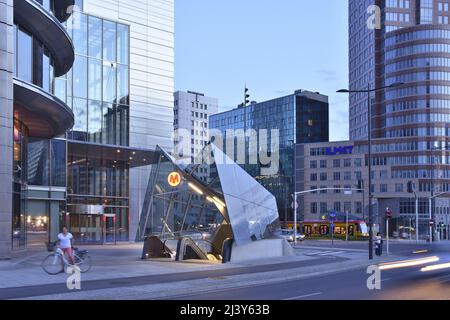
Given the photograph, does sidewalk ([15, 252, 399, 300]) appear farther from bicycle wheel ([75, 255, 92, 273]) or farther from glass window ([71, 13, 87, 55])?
glass window ([71, 13, 87, 55])

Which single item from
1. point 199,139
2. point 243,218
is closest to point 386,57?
point 199,139

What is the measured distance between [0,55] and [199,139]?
13754cm

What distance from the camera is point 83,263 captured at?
23.2m

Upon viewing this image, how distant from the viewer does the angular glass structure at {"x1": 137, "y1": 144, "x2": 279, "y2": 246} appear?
1125 inches

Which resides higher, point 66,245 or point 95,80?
point 95,80

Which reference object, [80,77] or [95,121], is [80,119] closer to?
[95,121]

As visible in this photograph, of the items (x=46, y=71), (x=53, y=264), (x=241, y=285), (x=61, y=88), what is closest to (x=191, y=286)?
(x=241, y=285)

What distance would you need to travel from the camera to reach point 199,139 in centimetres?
16250

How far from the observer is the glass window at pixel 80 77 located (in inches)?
1885

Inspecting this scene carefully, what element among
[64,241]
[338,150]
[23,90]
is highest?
[338,150]

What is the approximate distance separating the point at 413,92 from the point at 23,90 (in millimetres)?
108108

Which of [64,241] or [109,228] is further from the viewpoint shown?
[109,228]

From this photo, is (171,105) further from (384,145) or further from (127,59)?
(384,145)

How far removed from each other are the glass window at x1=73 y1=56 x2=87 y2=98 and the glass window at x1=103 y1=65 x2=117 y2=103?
79.9 inches
